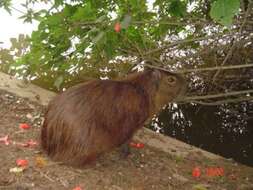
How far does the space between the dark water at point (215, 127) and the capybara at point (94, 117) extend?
8.52 feet

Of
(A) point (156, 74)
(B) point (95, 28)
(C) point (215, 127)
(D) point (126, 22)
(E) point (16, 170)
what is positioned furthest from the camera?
(C) point (215, 127)

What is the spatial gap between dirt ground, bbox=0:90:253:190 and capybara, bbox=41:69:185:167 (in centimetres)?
12

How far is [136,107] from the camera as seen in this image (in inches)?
140

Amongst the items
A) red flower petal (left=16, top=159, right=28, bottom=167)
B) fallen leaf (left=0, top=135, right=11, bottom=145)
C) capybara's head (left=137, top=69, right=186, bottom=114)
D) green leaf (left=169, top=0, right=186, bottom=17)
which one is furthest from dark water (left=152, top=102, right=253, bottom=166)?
green leaf (left=169, top=0, right=186, bottom=17)

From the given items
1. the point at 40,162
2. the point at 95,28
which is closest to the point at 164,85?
the point at 40,162

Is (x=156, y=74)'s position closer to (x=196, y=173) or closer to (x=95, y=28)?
(x=196, y=173)

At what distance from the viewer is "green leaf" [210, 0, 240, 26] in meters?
1.52

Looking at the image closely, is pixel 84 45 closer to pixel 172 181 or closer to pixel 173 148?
pixel 172 181

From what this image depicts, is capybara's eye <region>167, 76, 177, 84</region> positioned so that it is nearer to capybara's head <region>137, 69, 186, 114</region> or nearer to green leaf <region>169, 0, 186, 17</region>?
capybara's head <region>137, 69, 186, 114</region>

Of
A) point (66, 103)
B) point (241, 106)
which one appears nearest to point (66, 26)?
→ point (66, 103)

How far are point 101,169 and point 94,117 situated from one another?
1.31ft

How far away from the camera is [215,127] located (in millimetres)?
6539

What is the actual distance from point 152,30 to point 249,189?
1.45 m

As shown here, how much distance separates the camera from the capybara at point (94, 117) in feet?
10.9
